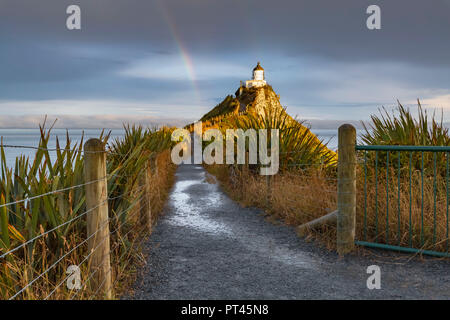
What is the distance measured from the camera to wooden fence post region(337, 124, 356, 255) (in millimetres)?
5254

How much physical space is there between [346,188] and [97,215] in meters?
3.36

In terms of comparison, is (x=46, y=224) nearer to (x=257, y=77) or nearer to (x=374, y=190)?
(x=374, y=190)

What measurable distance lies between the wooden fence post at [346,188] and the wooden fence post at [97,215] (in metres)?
3.22

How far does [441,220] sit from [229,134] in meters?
8.10

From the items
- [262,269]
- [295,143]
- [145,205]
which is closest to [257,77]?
[295,143]

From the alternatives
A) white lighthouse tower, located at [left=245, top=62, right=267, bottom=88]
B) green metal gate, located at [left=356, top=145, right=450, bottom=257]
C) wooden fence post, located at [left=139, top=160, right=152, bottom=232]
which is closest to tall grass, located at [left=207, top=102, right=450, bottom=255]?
green metal gate, located at [left=356, top=145, right=450, bottom=257]

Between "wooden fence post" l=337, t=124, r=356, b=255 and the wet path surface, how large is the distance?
25cm

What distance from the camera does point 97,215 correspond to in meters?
3.63

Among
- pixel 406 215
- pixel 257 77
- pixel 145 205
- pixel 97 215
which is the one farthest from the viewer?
pixel 257 77

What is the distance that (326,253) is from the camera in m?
5.40

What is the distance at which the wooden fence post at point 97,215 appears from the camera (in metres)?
3.59

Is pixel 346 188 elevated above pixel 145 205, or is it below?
above

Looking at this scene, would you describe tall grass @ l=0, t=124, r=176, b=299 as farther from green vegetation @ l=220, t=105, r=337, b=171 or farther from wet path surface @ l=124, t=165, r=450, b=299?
green vegetation @ l=220, t=105, r=337, b=171
